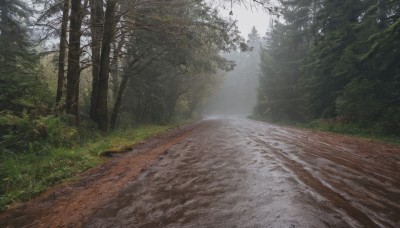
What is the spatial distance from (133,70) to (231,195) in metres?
17.3

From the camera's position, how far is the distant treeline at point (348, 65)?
15230 mm

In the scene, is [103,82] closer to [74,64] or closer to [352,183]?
[74,64]

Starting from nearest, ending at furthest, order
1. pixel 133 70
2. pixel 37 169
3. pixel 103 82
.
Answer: pixel 37 169 → pixel 103 82 → pixel 133 70

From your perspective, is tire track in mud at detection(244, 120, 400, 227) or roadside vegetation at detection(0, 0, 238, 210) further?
roadside vegetation at detection(0, 0, 238, 210)

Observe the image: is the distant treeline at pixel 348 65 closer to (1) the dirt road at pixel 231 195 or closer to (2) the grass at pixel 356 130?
(2) the grass at pixel 356 130

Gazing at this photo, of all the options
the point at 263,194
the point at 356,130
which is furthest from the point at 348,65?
the point at 263,194

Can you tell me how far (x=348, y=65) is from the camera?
18.4m

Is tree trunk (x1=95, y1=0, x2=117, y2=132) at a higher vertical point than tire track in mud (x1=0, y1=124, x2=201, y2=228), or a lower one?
higher

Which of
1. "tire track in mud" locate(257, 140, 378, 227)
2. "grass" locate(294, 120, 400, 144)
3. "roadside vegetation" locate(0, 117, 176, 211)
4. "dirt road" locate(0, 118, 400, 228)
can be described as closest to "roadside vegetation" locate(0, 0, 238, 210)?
"roadside vegetation" locate(0, 117, 176, 211)

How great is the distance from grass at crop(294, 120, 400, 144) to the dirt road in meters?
5.99

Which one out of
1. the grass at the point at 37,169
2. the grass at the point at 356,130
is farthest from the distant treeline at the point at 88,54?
the grass at the point at 356,130

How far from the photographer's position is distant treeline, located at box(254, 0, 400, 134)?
50.0ft

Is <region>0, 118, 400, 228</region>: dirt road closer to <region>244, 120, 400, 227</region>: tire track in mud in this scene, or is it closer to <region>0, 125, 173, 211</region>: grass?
<region>244, 120, 400, 227</region>: tire track in mud

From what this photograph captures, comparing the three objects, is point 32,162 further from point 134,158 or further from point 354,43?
point 354,43
